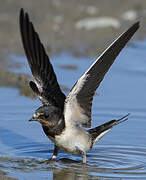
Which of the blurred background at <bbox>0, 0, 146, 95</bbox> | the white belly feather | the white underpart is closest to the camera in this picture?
the white underpart

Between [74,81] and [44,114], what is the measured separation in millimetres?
2922

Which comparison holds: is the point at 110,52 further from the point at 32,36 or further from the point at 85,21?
the point at 85,21

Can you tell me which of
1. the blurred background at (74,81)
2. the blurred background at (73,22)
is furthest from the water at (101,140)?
the blurred background at (73,22)

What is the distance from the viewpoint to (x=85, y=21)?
12570mm

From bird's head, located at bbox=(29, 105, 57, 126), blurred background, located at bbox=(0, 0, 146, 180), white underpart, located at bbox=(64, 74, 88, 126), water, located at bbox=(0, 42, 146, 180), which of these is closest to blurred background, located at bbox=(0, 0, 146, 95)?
blurred background, located at bbox=(0, 0, 146, 180)

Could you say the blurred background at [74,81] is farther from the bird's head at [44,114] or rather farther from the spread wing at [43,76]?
the spread wing at [43,76]

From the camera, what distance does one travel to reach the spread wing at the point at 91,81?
663 centimetres

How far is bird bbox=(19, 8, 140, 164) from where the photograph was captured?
6.60 metres

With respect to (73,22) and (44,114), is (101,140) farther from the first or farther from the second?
(73,22)

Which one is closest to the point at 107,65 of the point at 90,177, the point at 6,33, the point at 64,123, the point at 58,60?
the point at 64,123

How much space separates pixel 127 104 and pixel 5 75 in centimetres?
201

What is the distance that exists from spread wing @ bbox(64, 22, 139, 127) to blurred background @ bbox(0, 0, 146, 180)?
53 cm

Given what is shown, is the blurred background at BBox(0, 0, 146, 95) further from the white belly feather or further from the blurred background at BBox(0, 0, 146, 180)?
the white belly feather

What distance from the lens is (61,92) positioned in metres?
6.68
